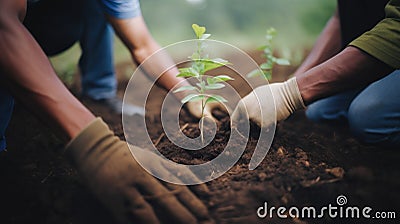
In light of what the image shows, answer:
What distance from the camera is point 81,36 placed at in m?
2.00

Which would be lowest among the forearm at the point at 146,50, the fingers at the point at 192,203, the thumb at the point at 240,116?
the fingers at the point at 192,203

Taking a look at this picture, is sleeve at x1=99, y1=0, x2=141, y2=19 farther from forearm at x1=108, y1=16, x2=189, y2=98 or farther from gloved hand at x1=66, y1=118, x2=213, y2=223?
gloved hand at x1=66, y1=118, x2=213, y2=223

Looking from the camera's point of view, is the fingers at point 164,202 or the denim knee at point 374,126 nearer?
the fingers at point 164,202

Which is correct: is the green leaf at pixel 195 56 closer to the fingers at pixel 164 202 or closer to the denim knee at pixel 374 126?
the fingers at pixel 164 202

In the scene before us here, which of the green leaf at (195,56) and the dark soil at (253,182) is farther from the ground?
the green leaf at (195,56)

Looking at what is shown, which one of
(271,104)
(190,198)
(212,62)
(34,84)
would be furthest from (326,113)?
(34,84)

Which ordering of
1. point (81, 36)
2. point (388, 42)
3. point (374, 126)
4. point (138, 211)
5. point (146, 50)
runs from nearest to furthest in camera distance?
point (138, 211), point (388, 42), point (374, 126), point (146, 50), point (81, 36)

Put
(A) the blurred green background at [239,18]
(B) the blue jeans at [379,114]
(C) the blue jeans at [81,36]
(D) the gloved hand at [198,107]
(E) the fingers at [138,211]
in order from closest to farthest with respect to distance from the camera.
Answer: (E) the fingers at [138,211], (B) the blue jeans at [379,114], (D) the gloved hand at [198,107], (C) the blue jeans at [81,36], (A) the blurred green background at [239,18]

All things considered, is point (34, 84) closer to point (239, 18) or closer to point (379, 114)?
point (379, 114)

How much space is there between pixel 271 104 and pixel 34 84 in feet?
2.50

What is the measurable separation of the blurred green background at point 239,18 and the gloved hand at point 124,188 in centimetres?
240

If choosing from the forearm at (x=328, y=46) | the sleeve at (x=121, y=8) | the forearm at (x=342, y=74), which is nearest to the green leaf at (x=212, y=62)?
the forearm at (x=342, y=74)

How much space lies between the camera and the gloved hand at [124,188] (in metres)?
0.95

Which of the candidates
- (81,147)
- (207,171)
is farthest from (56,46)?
(207,171)
